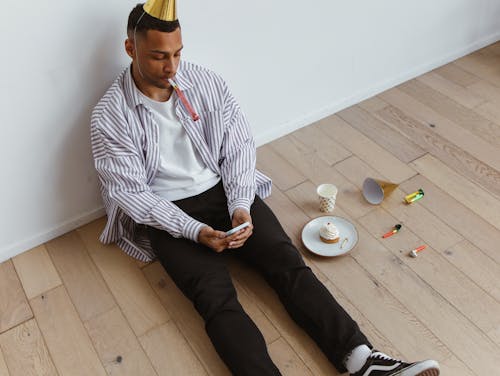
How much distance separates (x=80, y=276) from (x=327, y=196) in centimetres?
81

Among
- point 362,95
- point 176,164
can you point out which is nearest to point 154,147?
point 176,164

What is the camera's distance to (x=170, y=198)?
1.60m

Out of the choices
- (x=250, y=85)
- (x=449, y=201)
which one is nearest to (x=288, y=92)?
(x=250, y=85)

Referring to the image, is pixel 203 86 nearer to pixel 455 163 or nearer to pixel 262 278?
pixel 262 278

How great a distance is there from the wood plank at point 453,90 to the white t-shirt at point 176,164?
1.21 meters

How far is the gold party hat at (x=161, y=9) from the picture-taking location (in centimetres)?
133

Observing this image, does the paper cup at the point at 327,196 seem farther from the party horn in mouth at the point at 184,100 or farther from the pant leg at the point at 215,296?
the party horn in mouth at the point at 184,100

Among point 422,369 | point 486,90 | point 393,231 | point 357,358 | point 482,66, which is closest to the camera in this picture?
point 422,369

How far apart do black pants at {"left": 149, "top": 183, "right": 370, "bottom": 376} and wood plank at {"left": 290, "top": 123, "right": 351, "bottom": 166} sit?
18.7 inches

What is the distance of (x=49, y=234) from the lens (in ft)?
5.80

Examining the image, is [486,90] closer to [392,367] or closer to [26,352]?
[392,367]

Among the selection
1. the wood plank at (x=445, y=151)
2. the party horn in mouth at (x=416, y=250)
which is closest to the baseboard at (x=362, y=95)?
the wood plank at (x=445, y=151)

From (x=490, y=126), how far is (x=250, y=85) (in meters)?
0.97

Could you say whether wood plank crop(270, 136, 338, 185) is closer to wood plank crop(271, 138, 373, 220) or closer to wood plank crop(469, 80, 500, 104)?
wood plank crop(271, 138, 373, 220)
